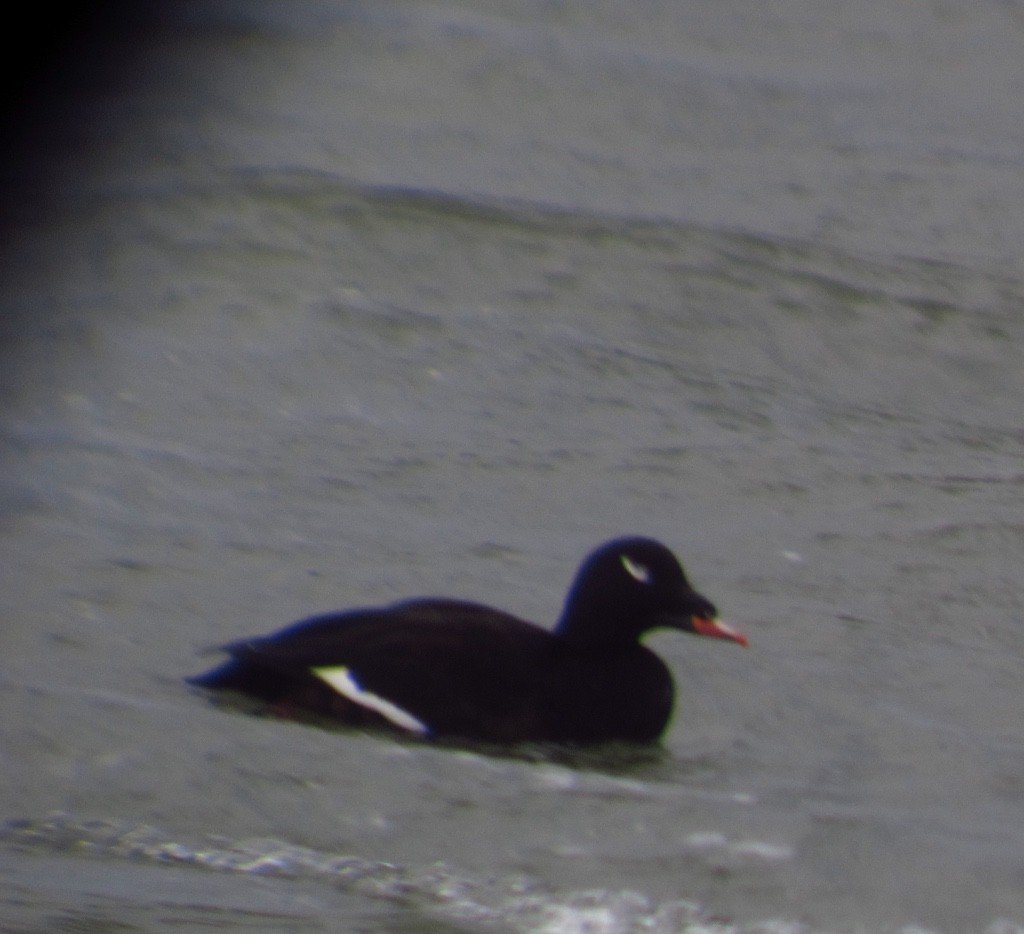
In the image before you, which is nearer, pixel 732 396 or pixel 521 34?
pixel 732 396

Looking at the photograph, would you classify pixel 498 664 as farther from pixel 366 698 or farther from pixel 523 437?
pixel 523 437

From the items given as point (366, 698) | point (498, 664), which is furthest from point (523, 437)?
point (366, 698)

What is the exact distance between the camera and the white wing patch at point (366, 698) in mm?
6039

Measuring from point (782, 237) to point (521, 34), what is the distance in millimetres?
2919

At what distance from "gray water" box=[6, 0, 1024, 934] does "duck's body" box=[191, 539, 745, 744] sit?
0.41 feet

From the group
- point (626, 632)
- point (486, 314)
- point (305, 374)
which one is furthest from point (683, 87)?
point (626, 632)

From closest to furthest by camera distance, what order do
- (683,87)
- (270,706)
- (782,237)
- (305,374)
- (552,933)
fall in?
1. (552,933)
2. (270,706)
3. (305,374)
4. (782,237)
5. (683,87)

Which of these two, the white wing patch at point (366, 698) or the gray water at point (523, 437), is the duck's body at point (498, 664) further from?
the gray water at point (523, 437)

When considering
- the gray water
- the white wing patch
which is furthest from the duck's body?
the gray water

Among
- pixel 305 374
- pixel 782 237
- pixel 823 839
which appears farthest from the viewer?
pixel 782 237

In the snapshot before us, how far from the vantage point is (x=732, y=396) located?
9969 mm

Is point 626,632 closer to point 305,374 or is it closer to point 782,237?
point 305,374

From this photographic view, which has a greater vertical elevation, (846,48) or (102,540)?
(846,48)

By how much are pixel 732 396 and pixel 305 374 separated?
152 cm
